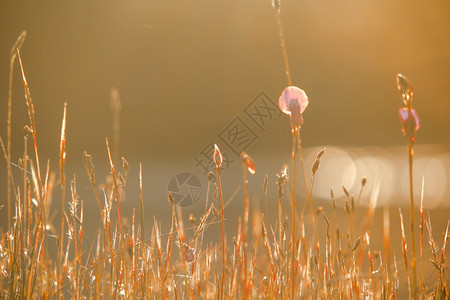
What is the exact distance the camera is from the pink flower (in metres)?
0.97

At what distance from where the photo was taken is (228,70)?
1115 inches

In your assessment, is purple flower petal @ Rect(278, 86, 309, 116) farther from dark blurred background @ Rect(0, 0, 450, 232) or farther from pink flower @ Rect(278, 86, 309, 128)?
dark blurred background @ Rect(0, 0, 450, 232)

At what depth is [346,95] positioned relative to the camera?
28.5 m

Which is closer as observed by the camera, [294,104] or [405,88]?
[405,88]

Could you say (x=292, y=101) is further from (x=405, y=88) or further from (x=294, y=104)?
(x=405, y=88)

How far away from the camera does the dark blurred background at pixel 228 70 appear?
25.5 meters

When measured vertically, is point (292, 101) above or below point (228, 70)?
below

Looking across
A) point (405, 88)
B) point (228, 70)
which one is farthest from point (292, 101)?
point (228, 70)

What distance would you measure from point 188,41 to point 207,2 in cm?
199

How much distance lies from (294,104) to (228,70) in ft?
90.4

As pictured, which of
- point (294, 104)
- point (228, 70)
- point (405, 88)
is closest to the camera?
point (405, 88)

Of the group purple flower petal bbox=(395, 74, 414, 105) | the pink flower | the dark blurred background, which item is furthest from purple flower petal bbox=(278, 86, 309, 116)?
the dark blurred background

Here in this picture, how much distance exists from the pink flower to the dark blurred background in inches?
884

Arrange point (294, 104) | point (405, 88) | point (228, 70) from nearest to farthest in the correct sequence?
point (405, 88)
point (294, 104)
point (228, 70)
